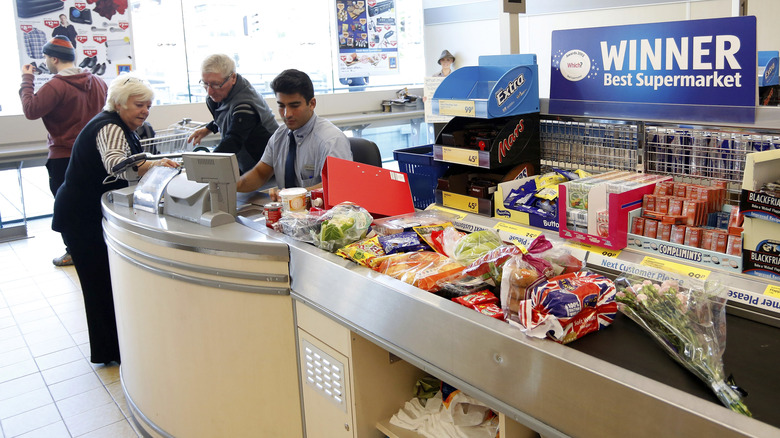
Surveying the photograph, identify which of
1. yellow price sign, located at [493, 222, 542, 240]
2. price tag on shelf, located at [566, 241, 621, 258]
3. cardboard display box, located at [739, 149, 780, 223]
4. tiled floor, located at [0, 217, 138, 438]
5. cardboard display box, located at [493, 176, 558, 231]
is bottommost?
tiled floor, located at [0, 217, 138, 438]

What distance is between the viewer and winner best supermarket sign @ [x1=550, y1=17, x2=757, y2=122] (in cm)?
184

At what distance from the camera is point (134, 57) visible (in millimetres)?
7035

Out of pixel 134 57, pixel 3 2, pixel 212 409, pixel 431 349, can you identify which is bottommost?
pixel 212 409

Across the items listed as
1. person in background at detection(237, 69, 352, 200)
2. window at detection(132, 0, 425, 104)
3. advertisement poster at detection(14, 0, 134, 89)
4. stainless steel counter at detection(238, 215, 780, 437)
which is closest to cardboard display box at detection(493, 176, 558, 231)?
stainless steel counter at detection(238, 215, 780, 437)

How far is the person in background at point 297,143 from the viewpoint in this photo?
326 cm

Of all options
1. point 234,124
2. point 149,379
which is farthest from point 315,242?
point 234,124

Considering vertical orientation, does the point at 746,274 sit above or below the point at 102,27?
below

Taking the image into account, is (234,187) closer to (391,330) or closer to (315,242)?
(315,242)

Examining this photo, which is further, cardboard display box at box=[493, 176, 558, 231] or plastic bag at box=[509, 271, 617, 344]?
cardboard display box at box=[493, 176, 558, 231]

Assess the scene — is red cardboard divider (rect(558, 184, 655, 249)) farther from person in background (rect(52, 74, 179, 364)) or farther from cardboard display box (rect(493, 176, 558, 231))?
person in background (rect(52, 74, 179, 364))

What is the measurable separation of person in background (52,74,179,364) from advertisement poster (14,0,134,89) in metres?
3.56

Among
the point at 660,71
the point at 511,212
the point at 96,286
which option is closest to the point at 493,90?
the point at 511,212

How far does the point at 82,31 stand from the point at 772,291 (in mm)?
7003

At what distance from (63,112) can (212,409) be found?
3.97m
